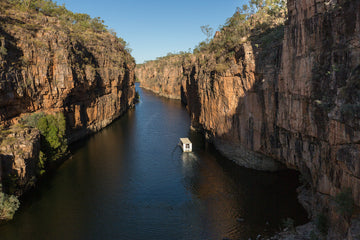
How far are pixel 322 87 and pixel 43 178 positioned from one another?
3258cm

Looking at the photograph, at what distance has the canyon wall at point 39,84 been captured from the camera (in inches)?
1145

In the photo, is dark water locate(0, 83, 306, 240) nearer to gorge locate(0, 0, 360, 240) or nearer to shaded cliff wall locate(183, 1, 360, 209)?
gorge locate(0, 0, 360, 240)

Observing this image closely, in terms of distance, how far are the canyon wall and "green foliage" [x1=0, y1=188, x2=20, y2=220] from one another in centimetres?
173

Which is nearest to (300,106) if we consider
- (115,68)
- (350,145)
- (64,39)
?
(350,145)

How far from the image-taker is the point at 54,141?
36469 mm

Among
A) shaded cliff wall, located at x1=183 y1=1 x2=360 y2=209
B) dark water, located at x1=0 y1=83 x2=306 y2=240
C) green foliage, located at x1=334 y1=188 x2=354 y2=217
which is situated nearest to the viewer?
green foliage, located at x1=334 y1=188 x2=354 y2=217

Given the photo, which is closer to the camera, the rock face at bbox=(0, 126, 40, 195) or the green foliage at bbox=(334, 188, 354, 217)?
the green foliage at bbox=(334, 188, 354, 217)

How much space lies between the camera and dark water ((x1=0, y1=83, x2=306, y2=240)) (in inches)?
917

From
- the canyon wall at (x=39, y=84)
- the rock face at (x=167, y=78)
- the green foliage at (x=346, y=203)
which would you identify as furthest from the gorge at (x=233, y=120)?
the rock face at (x=167, y=78)

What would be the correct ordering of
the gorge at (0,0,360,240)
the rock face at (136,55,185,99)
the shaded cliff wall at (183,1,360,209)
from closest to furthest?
the shaded cliff wall at (183,1,360,209), the gorge at (0,0,360,240), the rock face at (136,55,185,99)

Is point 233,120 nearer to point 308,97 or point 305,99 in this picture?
point 305,99

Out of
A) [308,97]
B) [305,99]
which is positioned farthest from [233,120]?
[308,97]

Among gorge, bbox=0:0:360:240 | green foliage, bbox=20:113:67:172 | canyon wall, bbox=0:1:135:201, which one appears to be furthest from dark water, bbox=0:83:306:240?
canyon wall, bbox=0:1:135:201

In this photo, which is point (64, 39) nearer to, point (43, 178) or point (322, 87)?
point (43, 178)
